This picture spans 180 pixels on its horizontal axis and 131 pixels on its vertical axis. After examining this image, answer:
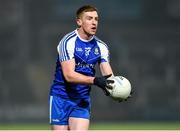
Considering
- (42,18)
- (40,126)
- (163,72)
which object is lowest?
(40,126)

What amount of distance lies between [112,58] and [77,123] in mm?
9612

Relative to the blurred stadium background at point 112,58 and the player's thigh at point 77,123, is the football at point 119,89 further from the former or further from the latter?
the blurred stadium background at point 112,58

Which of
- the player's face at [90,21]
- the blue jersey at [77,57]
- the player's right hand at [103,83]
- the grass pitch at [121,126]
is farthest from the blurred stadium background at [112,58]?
the player's right hand at [103,83]

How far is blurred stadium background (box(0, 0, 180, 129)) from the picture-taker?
18.3 m

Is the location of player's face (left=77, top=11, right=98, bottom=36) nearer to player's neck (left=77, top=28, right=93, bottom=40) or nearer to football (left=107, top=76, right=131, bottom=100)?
player's neck (left=77, top=28, right=93, bottom=40)

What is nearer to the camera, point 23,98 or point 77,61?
point 77,61

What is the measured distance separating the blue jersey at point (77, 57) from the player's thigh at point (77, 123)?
0.27 m

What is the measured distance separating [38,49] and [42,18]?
73 cm

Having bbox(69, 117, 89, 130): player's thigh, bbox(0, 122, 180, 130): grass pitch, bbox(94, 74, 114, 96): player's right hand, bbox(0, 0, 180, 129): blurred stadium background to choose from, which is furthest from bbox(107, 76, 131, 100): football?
bbox(0, 0, 180, 129): blurred stadium background

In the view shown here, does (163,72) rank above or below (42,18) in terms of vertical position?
below

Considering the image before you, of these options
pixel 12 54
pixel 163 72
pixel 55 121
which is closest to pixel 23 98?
pixel 12 54

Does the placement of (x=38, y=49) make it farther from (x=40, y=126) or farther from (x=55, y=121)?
(x=55, y=121)

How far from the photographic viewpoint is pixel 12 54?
1847 cm

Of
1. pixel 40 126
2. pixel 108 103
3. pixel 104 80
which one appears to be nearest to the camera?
pixel 104 80
